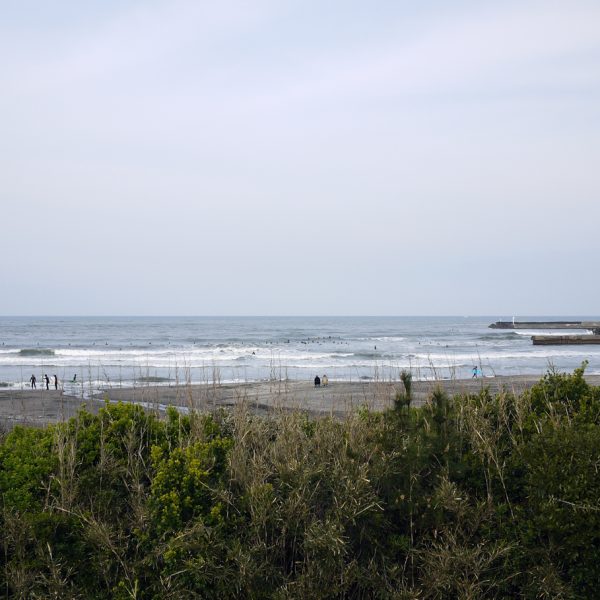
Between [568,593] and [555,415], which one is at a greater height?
[555,415]

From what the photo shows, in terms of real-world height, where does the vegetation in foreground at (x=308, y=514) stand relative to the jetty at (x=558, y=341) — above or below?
above

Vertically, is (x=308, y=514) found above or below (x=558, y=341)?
above

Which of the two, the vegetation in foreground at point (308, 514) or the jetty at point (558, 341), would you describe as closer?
the vegetation in foreground at point (308, 514)

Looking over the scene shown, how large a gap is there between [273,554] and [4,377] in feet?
118

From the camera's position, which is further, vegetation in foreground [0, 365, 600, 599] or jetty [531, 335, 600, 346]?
jetty [531, 335, 600, 346]

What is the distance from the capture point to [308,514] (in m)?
5.56

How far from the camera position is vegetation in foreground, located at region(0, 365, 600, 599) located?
5.14m

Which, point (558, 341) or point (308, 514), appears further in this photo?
point (558, 341)

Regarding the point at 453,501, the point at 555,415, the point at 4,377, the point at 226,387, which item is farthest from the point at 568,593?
the point at 4,377

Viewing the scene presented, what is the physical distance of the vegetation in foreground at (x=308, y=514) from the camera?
5137 mm

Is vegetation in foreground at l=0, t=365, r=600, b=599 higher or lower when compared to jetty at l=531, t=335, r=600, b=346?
higher

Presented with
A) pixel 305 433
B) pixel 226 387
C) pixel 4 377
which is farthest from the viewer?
pixel 4 377

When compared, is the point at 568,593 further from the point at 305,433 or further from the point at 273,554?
the point at 305,433

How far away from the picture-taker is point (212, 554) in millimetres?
5184
